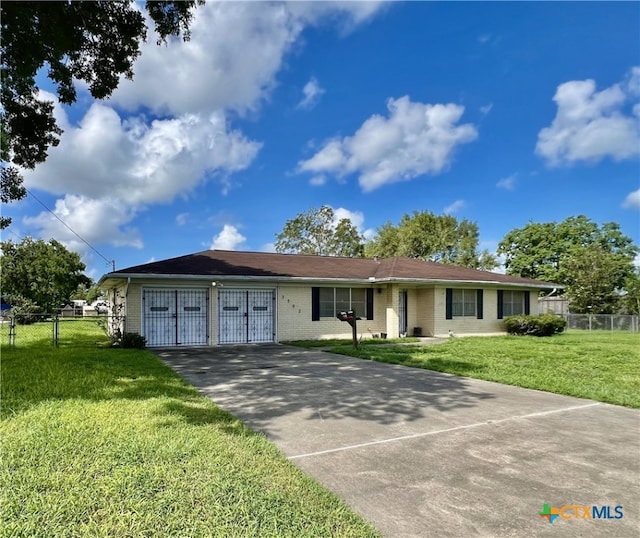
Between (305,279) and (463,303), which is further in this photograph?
(463,303)

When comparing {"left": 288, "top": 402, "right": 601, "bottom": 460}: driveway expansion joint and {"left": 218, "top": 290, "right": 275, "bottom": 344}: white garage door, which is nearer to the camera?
{"left": 288, "top": 402, "right": 601, "bottom": 460}: driveway expansion joint

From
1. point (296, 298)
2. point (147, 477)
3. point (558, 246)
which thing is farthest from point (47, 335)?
point (558, 246)

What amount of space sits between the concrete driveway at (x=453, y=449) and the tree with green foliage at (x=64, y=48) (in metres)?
7.58

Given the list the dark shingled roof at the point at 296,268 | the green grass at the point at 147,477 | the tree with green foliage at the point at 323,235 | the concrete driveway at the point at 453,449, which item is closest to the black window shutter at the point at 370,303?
the dark shingled roof at the point at 296,268

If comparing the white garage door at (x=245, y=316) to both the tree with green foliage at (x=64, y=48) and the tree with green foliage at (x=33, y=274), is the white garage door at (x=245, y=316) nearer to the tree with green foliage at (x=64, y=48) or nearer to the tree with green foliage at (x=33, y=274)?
the tree with green foliage at (x=64, y=48)

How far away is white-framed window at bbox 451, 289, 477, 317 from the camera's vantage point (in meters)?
18.0

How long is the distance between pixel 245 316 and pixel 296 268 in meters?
3.21

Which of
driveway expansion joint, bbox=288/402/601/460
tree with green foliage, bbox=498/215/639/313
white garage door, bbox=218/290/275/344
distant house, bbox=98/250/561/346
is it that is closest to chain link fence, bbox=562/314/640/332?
distant house, bbox=98/250/561/346

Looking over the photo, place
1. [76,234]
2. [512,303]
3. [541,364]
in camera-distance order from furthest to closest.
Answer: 1. [76,234]
2. [512,303]
3. [541,364]

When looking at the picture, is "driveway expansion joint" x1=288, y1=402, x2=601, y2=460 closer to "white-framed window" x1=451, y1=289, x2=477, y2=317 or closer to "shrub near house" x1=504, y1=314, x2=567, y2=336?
"white-framed window" x1=451, y1=289, x2=477, y2=317

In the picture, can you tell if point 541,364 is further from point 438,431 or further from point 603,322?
point 603,322

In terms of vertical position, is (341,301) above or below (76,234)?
below

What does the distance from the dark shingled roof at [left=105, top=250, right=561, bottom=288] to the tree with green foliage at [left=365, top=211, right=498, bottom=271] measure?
18677mm

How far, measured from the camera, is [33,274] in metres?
31.5
